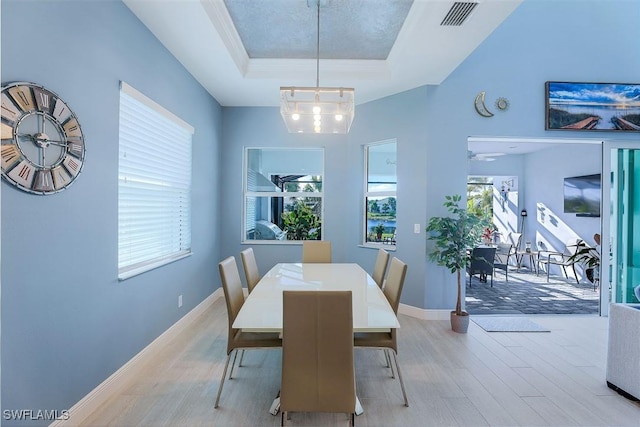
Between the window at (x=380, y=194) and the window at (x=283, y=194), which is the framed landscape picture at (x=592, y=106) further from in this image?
the window at (x=283, y=194)

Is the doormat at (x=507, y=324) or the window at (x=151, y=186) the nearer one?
the window at (x=151, y=186)

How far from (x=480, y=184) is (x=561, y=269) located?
279cm

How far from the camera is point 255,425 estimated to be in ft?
6.23

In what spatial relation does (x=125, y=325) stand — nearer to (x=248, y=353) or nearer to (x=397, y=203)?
(x=248, y=353)

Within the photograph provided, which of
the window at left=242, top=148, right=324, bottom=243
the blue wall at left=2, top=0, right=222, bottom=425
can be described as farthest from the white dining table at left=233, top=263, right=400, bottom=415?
the window at left=242, top=148, right=324, bottom=243

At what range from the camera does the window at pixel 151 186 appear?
2.42 metres

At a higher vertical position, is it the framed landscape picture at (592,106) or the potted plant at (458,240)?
the framed landscape picture at (592,106)

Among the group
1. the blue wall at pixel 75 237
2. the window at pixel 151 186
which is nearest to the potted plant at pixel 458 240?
the window at pixel 151 186

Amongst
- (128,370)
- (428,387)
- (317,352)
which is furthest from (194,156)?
(428,387)

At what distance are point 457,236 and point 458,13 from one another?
2161mm

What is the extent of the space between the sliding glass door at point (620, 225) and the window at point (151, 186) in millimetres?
5207

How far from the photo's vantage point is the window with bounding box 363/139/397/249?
4.31 meters

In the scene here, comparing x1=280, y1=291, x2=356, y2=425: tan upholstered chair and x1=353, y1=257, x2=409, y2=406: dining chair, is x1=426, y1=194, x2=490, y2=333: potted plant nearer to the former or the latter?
x1=353, y1=257, x2=409, y2=406: dining chair

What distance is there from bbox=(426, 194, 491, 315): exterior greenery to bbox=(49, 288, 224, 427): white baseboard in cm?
298
